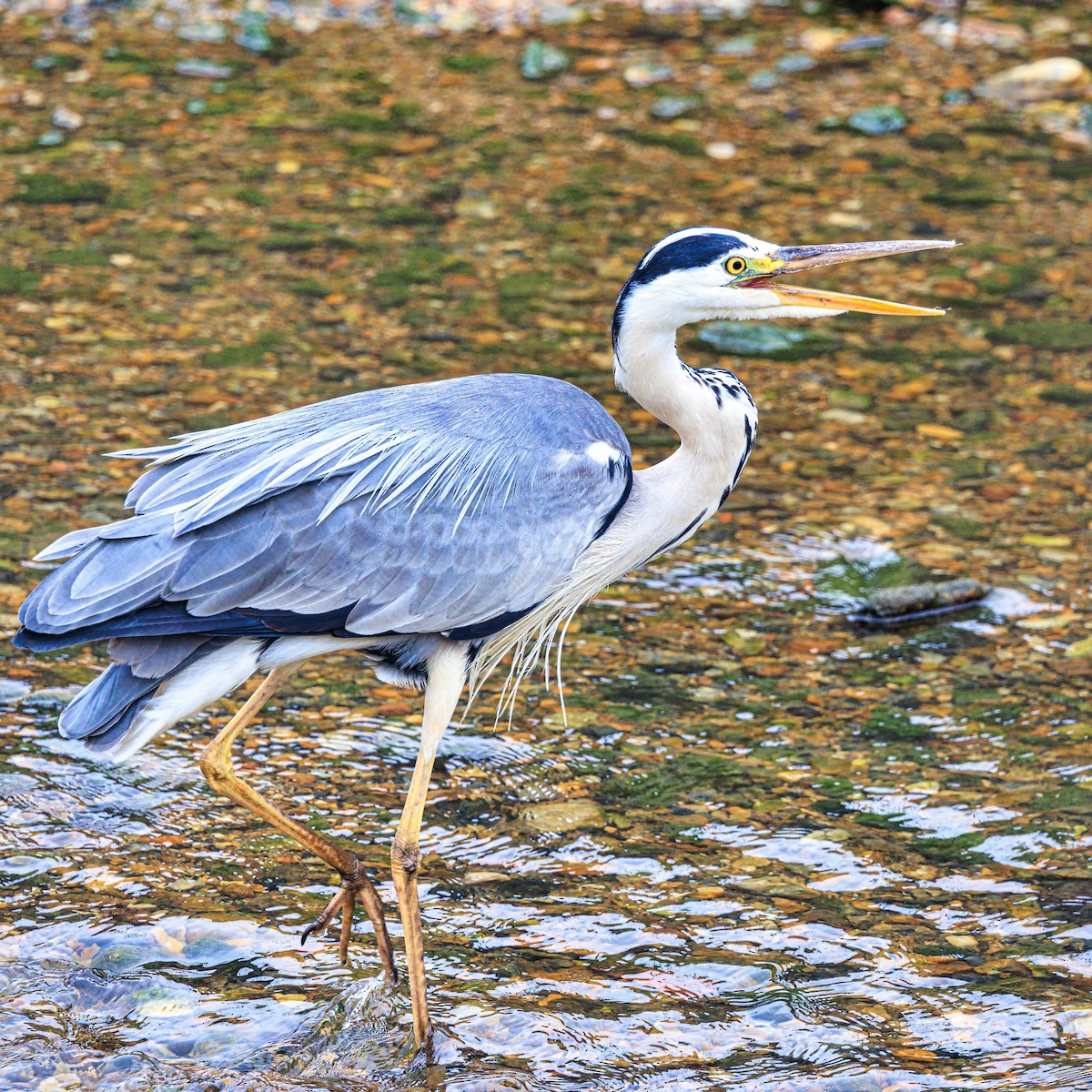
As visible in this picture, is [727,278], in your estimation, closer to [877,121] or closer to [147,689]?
[147,689]

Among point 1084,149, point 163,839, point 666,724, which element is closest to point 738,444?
point 666,724

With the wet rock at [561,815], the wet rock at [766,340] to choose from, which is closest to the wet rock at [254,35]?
the wet rock at [766,340]

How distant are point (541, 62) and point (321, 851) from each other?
8047 mm

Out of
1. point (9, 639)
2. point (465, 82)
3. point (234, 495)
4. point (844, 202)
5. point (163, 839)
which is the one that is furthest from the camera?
point (465, 82)

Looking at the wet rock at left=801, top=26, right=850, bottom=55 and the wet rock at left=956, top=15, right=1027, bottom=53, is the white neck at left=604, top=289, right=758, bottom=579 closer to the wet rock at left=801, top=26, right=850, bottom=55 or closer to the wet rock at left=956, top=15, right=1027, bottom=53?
the wet rock at left=801, top=26, right=850, bottom=55

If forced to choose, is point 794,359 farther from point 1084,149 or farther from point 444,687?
point 444,687

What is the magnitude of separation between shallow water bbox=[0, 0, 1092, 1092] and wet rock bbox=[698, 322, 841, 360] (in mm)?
168

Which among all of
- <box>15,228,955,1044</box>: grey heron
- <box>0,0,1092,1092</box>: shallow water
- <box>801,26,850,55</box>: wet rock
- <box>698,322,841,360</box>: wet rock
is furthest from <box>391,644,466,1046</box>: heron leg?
<box>801,26,850,55</box>: wet rock

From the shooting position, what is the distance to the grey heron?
454 cm

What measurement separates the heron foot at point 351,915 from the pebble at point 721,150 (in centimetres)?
678

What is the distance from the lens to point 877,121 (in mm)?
10828

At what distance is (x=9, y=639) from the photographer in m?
6.24

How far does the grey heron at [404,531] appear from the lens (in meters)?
4.54

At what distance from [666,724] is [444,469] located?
5.55 ft
